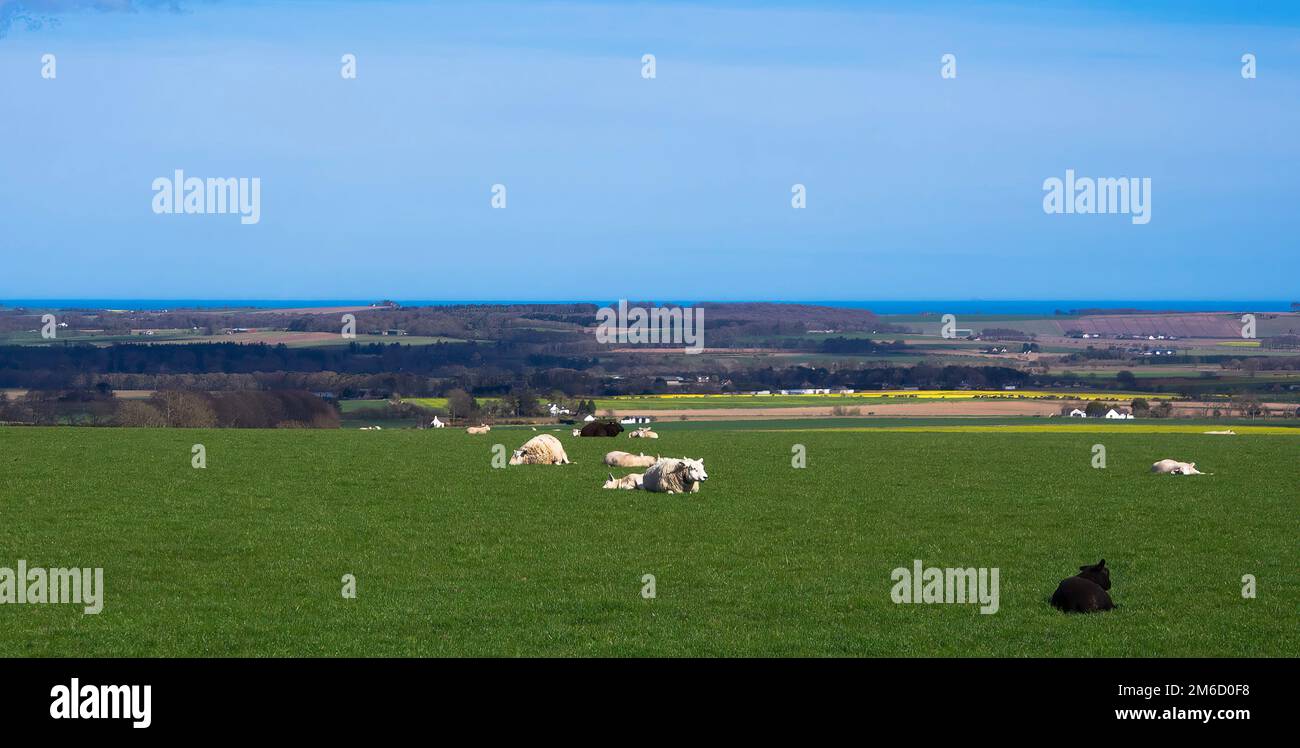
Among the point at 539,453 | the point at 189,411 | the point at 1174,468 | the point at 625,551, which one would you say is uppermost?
the point at 189,411

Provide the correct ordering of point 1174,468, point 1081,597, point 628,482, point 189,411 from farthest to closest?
1. point 189,411
2. point 1174,468
3. point 628,482
4. point 1081,597

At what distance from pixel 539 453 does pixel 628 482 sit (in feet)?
14.2

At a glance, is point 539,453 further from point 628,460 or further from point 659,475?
point 659,475

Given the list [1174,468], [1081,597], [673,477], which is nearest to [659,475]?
[673,477]

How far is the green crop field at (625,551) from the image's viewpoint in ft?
39.0

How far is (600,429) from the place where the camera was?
34.7 metres

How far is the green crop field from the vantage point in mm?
11891

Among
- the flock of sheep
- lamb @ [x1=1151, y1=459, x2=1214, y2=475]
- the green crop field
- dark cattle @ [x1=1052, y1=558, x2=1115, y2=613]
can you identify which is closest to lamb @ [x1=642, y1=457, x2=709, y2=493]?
the flock of sheep

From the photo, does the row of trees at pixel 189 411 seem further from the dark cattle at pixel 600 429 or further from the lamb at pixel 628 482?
the lamb at pixel 628 482

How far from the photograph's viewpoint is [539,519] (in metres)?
19.2

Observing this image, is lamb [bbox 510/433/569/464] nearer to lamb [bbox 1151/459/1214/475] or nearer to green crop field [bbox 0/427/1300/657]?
green crop field [bbox 0/427/1300/657]

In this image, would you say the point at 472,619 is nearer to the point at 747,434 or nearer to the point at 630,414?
the point at 747,434

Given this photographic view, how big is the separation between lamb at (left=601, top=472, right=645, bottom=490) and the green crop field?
561mm

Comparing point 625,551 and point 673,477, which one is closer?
point 625,551
